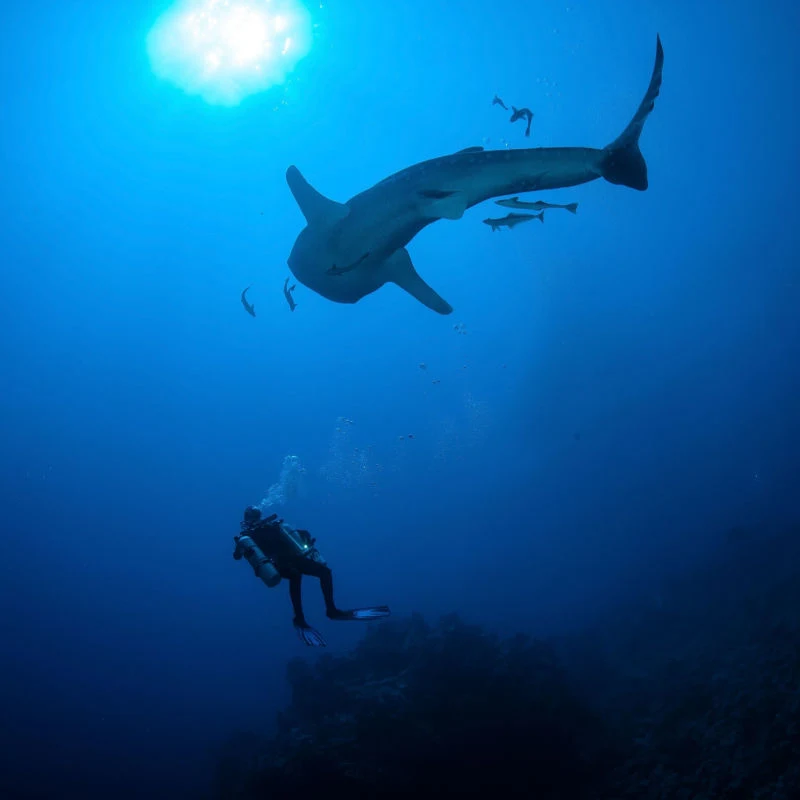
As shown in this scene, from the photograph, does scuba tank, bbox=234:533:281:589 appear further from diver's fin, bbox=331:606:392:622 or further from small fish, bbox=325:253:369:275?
small fish, bbox=325:253:369:275

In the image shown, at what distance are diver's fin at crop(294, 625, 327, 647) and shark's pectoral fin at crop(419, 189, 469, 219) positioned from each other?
18.4 ft

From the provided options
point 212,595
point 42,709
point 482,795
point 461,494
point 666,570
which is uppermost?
point 461,494

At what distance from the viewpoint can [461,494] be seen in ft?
298

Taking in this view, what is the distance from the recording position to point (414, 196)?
3555 millimetres

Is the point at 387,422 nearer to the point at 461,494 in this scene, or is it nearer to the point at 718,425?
the point at 461,494

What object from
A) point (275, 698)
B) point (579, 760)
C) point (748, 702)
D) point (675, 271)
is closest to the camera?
point (748, 702)

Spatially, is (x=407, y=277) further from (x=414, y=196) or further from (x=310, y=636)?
(x=310, y=636)

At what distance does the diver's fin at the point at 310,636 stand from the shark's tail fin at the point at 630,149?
6285 mm

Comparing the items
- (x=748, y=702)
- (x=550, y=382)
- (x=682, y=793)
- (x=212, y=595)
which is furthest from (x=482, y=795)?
(x=212, y=595)

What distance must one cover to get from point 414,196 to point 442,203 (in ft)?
0.69

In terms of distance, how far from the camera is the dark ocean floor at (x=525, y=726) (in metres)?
9.03

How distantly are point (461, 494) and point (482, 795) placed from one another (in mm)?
81891

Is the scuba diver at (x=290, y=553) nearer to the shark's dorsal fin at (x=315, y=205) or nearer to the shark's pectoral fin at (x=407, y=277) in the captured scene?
the shark's pectoral fin at (x=407, y=277)

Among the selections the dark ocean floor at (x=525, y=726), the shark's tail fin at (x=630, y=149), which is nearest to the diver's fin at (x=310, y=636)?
the dark ocean floor at (x=525, y=726)
